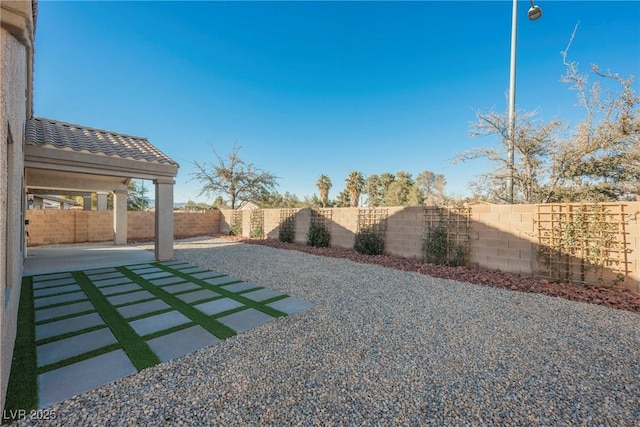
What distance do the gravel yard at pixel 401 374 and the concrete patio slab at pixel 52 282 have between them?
508 cm

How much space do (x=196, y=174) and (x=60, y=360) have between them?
2124 centimetres

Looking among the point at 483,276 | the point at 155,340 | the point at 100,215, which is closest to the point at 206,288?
the point at 155,340

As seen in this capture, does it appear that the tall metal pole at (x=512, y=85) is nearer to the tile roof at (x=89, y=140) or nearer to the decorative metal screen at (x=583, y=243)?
the decorative metal screen at (x=583, y=243)

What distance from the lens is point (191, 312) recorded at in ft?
13.5

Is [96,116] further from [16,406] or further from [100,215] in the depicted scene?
[16,406]

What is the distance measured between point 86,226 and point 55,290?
11.0 meters

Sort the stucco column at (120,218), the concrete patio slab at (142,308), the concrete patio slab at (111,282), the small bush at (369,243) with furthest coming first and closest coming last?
1. the stucco column at (120,218)
2. the small bush at (369,243)
3. the concrete patio slab at (111,282)
4. the concrete patio slab at (142,308)

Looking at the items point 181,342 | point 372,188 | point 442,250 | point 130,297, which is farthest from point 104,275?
point 372,188

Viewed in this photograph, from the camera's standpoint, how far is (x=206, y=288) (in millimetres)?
5441

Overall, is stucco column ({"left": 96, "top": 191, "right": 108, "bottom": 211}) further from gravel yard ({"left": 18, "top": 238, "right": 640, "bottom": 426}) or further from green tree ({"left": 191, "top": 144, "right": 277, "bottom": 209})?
gravel yard ({"left": 18, "top": 238, "right": 640, "bottom": 426})

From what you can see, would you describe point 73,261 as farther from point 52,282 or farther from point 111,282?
point 111,282

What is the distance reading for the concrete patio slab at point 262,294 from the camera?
4859 millimetres

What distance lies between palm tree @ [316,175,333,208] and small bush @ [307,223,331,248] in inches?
863

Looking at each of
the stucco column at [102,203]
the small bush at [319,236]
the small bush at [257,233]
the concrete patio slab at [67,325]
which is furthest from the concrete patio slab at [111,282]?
the stucco column at [102,203]
